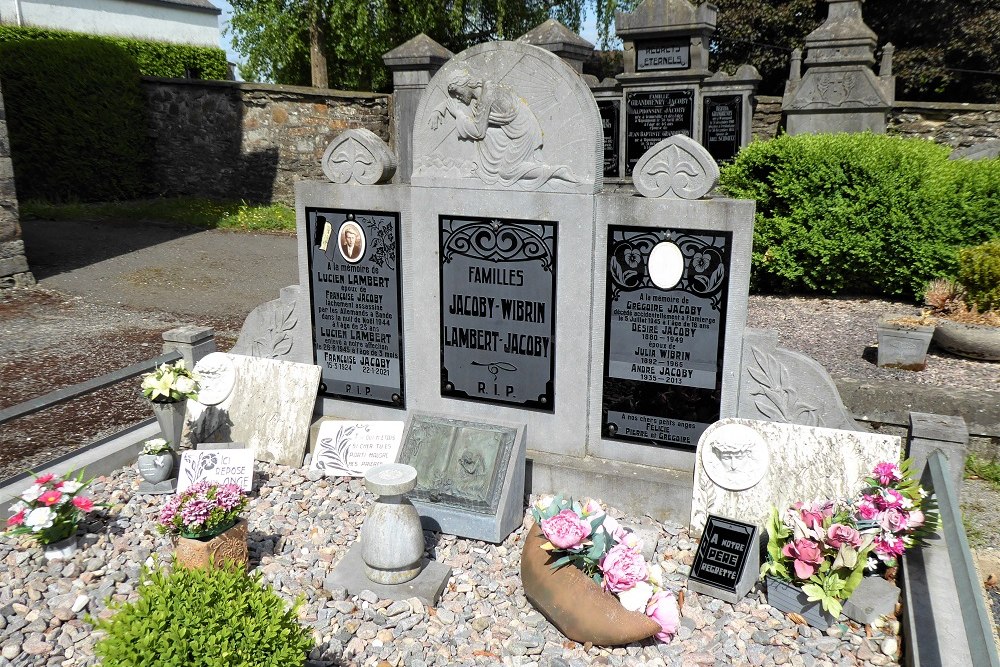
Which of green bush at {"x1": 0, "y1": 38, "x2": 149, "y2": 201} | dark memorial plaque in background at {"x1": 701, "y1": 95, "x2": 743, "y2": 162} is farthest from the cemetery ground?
green bush at {"x1": 0, "y1": 38, "x2": 149, "y2": 201}

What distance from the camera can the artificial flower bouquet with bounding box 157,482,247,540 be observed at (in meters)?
4.35

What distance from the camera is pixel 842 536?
13.9 feet

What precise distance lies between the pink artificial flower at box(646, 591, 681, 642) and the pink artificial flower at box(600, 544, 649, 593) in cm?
12

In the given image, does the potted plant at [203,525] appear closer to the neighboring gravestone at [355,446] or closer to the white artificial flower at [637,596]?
the neighboring gravestone at [355,446]

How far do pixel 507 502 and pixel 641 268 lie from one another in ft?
5.80

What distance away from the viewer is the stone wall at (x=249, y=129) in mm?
18500

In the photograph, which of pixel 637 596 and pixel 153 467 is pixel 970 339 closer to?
pixel 637 596

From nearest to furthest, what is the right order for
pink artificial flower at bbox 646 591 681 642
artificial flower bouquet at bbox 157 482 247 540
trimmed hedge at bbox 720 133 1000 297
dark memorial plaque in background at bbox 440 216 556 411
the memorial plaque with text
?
pink artificial flower at bbox 646 591 681 642 → artificial flower bouquet at bbox 157 482 247 540 → dark memorial plaque in background at bbox 440 216 556 411 → trimmed hedge at bbox 720 133 1000 297 → the memorial plaque with text

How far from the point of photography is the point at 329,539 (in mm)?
5047

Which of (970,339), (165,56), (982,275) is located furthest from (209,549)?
(165,56)

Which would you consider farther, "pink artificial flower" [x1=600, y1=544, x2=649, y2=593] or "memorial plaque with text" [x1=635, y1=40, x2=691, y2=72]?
"memorial plaque with text" [x1=635, y1=40, x2=691, y2=72]

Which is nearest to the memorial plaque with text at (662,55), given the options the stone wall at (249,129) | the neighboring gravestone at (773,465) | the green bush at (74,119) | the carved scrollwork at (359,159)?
the stone wall at (249,129)

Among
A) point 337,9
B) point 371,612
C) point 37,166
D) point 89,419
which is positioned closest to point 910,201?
point 371,612

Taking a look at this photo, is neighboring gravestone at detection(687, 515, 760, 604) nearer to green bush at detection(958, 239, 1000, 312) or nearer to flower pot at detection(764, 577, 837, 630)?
flower pot at detection(764, 577, 837, 630)
